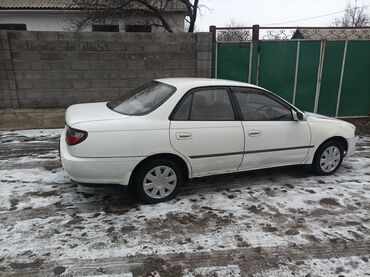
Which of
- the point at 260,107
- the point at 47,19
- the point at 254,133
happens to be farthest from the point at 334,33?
the point at 47,19

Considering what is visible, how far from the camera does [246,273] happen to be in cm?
294

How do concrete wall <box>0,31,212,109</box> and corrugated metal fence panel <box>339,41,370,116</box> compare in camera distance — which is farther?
corrugated metal fence panel <box>339,41,370,116</box>

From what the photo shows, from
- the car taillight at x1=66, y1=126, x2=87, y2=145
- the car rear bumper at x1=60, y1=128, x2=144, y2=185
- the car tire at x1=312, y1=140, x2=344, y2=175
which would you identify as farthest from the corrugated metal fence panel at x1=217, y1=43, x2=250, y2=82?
the car taillight at x1=66, y1=126, x2=87, y2=145

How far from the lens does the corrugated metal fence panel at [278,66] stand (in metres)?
8.66

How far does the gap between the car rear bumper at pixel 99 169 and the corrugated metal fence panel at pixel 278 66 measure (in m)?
5.90

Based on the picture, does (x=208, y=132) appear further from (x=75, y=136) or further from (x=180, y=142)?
(x=75, y=136)

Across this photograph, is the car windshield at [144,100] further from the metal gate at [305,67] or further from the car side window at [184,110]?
the metal gate at [305,67]

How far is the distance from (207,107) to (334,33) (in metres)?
6.84

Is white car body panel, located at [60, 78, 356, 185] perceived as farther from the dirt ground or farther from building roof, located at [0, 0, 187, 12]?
building roof, located at [0, 0, 187, 12]

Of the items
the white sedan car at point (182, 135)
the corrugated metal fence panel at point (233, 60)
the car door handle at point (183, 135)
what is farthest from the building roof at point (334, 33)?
the car door handle at point (183, 135)

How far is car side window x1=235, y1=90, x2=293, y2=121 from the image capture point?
452cm

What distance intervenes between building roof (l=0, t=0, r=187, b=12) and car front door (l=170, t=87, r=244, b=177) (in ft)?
37.5

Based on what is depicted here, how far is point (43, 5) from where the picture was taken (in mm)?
15516

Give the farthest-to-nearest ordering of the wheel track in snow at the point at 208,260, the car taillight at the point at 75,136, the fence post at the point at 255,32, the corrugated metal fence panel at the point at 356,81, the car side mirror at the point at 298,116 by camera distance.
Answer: the corrugated metal fence panel at the point at 356,81 < the fence post at the point at 255,32 < the car side mirror at the point at 298,116 < the car taillight at the point at 75,136 < the wheel track in snow at the point at 208,260
